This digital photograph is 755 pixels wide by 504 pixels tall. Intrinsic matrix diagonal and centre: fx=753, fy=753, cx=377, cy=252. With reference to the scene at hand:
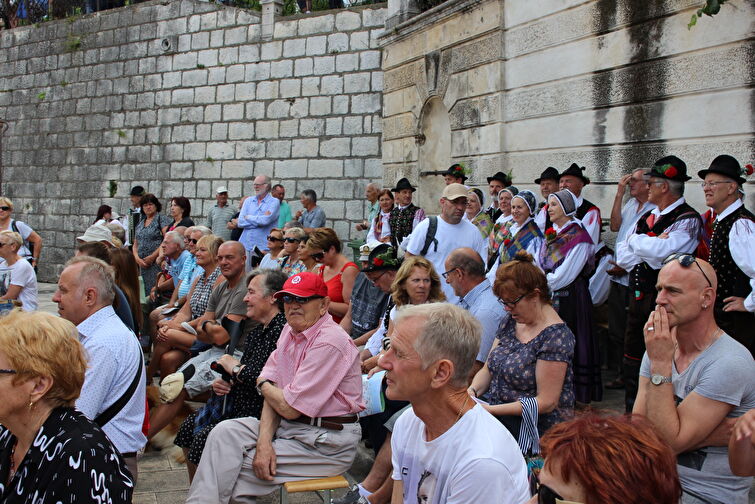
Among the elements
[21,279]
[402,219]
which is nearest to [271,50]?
[402,219]

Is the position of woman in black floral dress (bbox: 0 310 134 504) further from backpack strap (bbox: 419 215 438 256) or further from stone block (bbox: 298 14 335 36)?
A: stone block (bbox: 298 14 335 36)

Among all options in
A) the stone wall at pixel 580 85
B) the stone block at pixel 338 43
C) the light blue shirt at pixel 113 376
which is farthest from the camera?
the stone block at pixel 338 43

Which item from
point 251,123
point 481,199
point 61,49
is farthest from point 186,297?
Answer: point 61,49

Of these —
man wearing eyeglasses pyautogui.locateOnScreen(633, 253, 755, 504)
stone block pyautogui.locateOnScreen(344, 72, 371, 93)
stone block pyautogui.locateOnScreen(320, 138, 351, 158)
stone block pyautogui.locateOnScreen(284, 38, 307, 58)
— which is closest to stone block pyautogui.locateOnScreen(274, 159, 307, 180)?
stone block pyautogui.locateOnScreen(320, 138, 351, 158)

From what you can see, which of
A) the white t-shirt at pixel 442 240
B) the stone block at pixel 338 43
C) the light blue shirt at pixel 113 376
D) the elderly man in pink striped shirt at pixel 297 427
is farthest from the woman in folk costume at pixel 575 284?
the stone block at pixel 338 43

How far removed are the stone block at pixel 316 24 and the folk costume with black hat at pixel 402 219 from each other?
15.8ft

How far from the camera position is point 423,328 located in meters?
2.65

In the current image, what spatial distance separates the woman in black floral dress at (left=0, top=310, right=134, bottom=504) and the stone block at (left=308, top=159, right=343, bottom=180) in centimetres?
1019

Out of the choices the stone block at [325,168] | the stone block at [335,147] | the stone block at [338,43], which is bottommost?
the stone block at [325,168]

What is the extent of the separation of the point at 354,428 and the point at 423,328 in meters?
1.40

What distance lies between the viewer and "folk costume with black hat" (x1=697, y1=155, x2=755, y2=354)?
4.64m

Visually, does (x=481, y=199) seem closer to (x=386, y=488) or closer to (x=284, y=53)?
(x=386, y=488)

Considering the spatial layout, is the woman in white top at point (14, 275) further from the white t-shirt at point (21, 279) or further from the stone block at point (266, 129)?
the stone block at point (266, 129)

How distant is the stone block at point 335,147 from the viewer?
41.3ft
